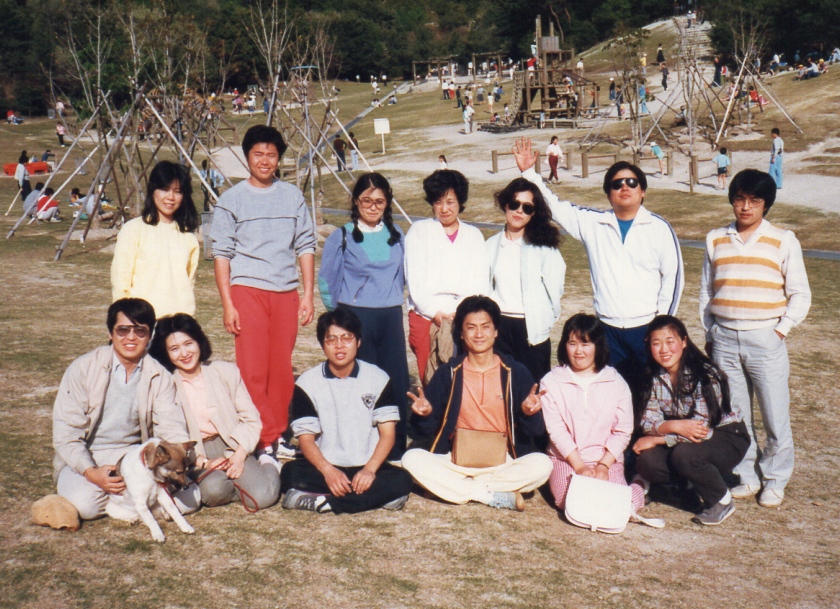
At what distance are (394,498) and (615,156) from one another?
25522 millimetres

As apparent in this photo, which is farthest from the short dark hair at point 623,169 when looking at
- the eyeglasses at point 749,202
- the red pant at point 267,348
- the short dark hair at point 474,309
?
the red pant at point 267,348

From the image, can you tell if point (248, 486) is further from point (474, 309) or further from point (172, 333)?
point (474, 309)

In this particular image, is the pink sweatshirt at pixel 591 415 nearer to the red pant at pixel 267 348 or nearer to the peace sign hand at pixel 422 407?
the peace sign hand at pixel 422 407

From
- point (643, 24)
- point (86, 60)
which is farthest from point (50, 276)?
point (643, 24)

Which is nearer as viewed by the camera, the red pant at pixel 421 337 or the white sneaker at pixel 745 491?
the white sneaker at pixel 745 491

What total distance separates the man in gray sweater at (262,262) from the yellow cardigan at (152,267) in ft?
0.79

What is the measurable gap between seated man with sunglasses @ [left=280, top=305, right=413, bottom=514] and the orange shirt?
1.31ft

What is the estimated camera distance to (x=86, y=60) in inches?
969

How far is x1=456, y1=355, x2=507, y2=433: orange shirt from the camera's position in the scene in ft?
15.1

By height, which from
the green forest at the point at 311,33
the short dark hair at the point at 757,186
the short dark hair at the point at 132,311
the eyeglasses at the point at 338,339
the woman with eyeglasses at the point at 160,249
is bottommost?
the eyeglasses at the point at 338,339

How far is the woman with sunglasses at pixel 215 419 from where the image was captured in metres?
4.43

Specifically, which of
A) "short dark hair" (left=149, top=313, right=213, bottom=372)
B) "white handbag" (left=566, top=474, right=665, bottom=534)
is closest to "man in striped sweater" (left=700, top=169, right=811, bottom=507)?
"white handbag" (left=566, top=474, right=665, bottom=534)

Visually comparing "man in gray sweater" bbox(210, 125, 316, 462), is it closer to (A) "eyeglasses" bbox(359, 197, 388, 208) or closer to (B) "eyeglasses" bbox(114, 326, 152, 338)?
(A) "eyeglasses" bbox(359, 197, 388, 208)

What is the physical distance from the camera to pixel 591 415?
4621 millimetres
